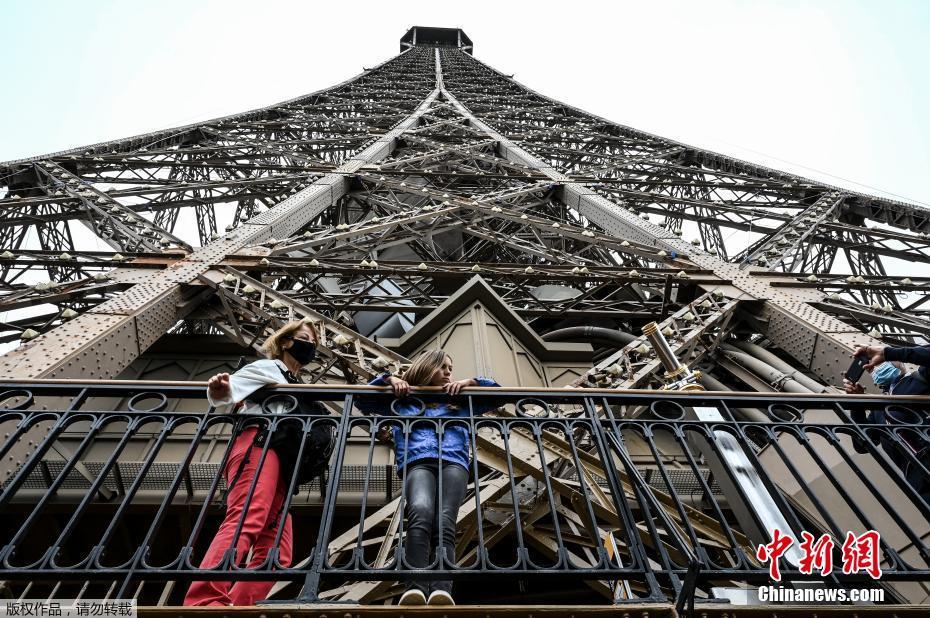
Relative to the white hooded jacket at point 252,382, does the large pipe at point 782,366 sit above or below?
below

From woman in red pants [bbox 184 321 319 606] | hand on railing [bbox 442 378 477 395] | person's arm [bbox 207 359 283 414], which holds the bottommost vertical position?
woman in red pants [bbox 184 321 319 606]

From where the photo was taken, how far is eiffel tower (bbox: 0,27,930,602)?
18.4ft

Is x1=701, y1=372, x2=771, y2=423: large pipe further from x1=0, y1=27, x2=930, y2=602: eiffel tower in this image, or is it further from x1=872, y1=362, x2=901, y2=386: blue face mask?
x1=872, y1=362, x2=901, y2=386: blue face mask

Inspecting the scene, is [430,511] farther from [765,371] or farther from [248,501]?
[765,371]

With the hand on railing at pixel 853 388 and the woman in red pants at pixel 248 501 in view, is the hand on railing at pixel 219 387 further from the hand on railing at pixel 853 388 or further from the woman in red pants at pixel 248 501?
the hand on railing at pixel 853 388

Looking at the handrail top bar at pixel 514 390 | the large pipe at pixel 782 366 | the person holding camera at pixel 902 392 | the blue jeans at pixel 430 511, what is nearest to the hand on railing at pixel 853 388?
the person holding camera at pixel 902 392

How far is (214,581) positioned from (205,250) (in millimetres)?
5285

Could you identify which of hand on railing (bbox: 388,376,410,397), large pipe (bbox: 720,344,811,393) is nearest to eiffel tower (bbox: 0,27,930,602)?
large pipe (bbox: 720,344,811,393)

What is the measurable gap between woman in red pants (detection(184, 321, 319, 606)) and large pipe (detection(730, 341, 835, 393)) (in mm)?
4725

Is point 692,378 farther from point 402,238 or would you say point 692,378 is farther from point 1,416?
point 402,238

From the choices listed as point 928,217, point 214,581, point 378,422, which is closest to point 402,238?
point 378,422

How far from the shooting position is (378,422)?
359 cm

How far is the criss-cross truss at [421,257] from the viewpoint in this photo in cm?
578

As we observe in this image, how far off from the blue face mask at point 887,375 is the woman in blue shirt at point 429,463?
2.93 meters
